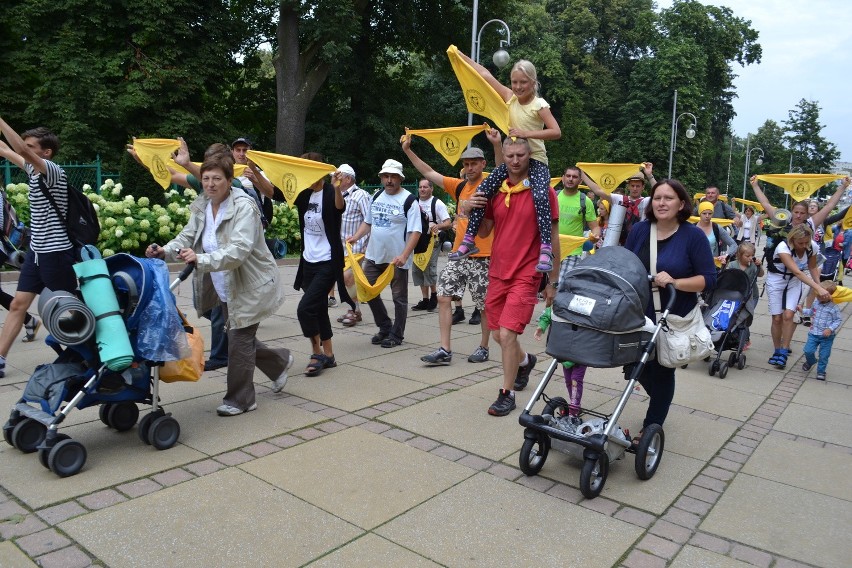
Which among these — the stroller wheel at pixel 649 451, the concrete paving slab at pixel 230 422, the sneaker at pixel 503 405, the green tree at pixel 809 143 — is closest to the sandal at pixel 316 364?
the concrete paving slab at pixel 230 422

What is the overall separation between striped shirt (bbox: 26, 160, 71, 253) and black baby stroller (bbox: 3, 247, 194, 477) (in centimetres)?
144

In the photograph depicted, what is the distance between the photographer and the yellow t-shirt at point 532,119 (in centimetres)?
538

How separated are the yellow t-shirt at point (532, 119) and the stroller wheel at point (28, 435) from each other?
3.83 meters

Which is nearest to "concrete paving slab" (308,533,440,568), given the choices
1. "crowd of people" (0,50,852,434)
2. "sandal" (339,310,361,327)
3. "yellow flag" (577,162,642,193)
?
"crowd of people" (0,50,852,434)

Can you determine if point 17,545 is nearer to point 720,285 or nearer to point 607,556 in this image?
point 607,556

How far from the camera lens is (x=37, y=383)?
407cm

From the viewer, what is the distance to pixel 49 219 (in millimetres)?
5520

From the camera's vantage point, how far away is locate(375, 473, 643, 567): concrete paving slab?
3.30m

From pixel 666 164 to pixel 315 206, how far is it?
47978 millimetres

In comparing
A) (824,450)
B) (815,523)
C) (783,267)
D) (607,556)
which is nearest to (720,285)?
(783,267)

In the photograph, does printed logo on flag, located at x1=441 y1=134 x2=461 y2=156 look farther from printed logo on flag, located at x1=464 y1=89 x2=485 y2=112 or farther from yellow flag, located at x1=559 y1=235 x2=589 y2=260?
yellow flag, located at x1=559 y1=235 x2=589 y2=260

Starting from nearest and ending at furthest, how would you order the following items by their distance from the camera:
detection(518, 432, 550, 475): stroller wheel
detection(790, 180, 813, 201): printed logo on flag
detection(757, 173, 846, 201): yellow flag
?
detection(518, 432, 550, 475): stroller wheel → detection(757, 173, 846, 201): yellow flag → detection(790, 180, 813, 201): printed logo on flag

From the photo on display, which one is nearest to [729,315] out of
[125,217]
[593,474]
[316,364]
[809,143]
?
[593,474]

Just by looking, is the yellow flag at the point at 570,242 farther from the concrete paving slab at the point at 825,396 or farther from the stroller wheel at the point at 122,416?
the stroller wheel at the point at 122,416
